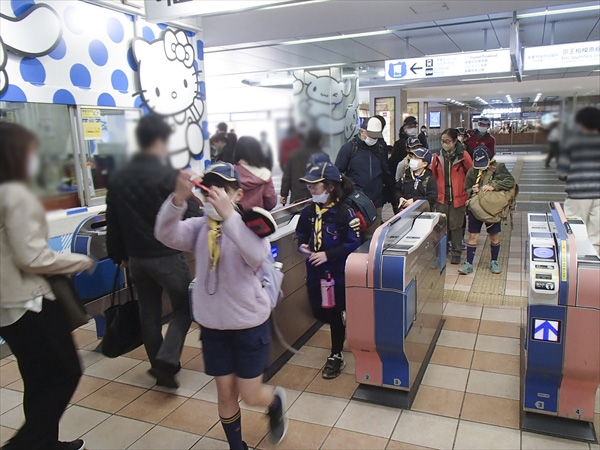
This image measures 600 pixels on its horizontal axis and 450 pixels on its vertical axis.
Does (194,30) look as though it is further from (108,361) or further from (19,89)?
(108,361)

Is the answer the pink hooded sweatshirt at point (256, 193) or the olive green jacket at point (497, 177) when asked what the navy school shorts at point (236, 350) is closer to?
the pink hooded sweatshirt at point (256, 193)

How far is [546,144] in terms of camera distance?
25.8 inches

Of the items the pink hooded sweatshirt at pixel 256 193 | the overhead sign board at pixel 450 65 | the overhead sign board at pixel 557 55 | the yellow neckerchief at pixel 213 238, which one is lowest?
the yellow neckerchief at pixel 213 238

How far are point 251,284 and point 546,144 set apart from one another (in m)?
1.47

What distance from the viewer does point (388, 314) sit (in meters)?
2.64

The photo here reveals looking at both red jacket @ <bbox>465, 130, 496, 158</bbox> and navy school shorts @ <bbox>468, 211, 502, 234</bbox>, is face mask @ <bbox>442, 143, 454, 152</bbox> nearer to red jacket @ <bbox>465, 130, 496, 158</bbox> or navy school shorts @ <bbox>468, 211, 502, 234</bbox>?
red jacket @ <bbox>465, 130, 496, 158</bbox>

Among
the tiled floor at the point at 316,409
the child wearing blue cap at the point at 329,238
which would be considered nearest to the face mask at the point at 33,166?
the child wearing blue cap at the point at 329,238

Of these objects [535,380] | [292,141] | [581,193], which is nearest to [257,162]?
[292,141]

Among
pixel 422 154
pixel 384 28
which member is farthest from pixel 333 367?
pixel 384 28

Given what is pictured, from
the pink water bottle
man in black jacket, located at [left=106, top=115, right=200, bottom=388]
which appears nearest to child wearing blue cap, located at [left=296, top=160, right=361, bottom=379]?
the pink water bottle

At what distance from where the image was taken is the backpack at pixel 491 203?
4773 mm

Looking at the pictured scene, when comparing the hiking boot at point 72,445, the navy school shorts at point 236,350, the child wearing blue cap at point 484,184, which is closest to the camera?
the navy school shorts at point 236,350

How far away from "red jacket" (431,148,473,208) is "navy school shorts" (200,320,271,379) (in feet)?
12.4

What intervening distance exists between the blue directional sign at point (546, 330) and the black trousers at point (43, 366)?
2.15 metres
